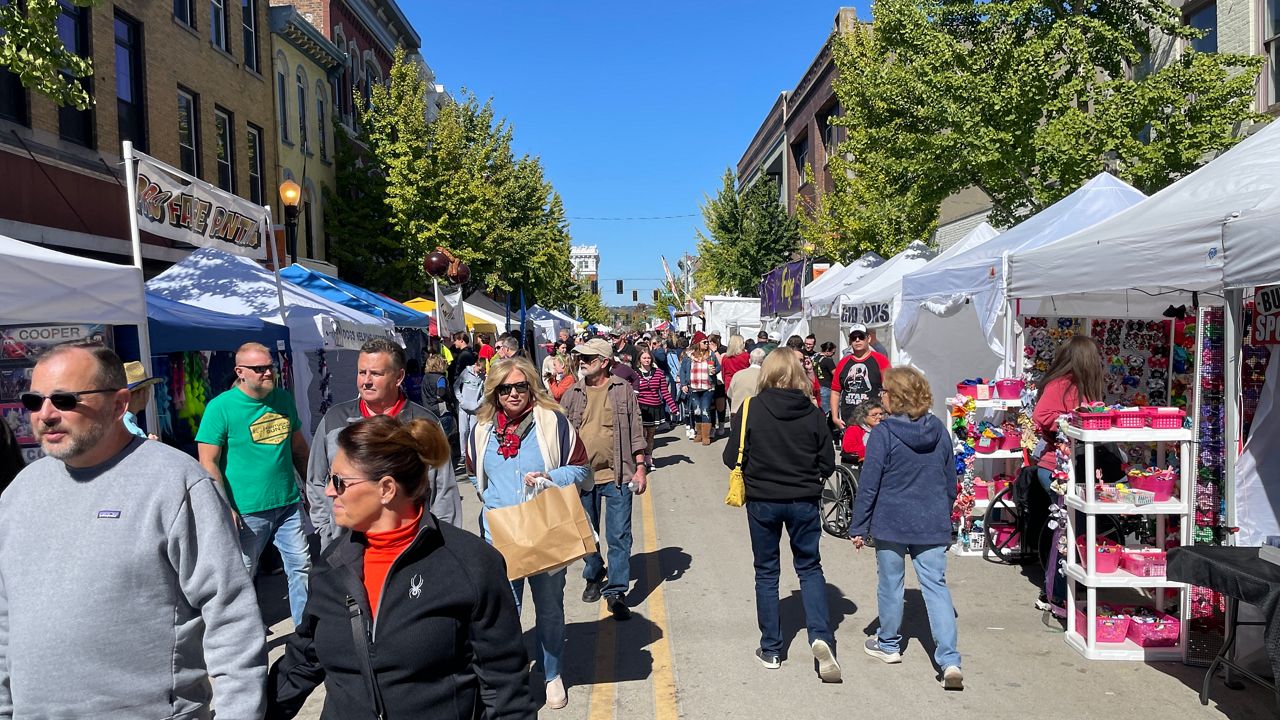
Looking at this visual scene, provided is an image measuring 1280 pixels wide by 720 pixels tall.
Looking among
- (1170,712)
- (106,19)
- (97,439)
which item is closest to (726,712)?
(1170,712)

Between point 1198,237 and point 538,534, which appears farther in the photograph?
point 1198,237

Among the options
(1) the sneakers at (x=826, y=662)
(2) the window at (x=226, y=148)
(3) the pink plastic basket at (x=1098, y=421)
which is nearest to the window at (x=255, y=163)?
(2) the window at (x=226, y=148)

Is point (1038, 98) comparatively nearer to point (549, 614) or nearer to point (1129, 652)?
point (1129, 652)

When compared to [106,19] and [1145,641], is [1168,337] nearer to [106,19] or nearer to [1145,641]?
[1145,641]

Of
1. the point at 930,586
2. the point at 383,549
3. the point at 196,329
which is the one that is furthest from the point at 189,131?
the point at 383,549

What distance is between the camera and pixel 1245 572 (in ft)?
14.6

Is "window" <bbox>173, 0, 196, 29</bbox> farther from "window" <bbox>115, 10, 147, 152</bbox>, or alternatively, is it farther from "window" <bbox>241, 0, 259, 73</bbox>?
"window" <bbox>241, 0, 259, 73</bbox>

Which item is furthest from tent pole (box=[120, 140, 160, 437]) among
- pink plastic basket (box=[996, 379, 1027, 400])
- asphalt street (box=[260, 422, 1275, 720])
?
pink plastic basket (box=[996, 379, 1027, 400])

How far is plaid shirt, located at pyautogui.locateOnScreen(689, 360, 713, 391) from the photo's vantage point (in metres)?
16.8

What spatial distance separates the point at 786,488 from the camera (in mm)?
5301

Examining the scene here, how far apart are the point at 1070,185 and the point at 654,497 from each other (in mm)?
7609

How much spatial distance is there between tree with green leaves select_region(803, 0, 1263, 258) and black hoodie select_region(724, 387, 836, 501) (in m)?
9.40

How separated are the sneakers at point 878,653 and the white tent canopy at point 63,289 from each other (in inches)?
207

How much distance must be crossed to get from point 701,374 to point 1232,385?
1196 cm
